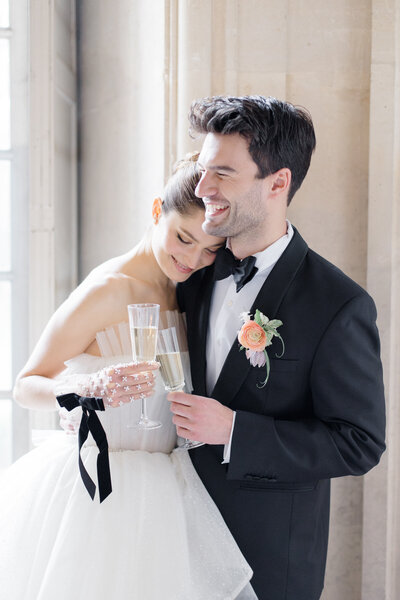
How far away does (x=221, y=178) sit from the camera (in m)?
1.71

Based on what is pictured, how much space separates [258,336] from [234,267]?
0.26 meters

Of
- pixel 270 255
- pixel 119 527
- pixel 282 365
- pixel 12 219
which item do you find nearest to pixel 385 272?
pixel 270 255

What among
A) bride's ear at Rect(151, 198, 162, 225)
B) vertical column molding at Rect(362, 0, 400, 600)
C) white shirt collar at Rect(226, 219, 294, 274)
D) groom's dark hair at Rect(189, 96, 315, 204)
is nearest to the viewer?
groom's dark hair at Rect(189, 96, 315, 204)

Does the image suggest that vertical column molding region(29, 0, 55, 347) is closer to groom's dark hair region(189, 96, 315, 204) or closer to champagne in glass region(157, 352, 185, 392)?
groom's dark hair region(189, 96, 315, 204)

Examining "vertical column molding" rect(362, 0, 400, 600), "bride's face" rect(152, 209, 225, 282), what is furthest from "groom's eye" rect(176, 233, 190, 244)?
"vertical column molding" rect(362, 0, 400, 600)

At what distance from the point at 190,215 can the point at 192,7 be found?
0.89 m

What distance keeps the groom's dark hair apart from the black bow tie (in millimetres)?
248

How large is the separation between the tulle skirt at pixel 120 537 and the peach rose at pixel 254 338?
0.46 meters

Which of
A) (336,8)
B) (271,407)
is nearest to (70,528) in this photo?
(271,407)

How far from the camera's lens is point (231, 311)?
1812 millimetres

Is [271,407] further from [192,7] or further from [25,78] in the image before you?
[25,78]

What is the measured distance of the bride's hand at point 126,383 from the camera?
1.57 m

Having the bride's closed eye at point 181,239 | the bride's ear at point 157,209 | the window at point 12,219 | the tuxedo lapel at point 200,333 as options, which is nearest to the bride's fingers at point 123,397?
the tuxedo lapel at point 200,333

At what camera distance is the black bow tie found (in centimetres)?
174
